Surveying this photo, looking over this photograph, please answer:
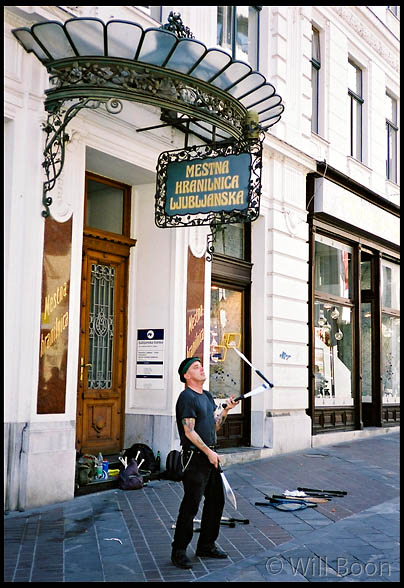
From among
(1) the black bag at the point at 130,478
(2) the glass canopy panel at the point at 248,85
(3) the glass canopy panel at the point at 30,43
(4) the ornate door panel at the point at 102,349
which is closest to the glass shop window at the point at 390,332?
(4) the ornate door panel at the point at 102,349

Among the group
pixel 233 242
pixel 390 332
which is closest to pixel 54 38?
pixel 233 242

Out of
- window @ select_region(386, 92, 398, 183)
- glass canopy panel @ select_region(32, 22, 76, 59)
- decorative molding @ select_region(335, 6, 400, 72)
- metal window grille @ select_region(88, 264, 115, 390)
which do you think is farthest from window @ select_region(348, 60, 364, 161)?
glass canopy panel @ select_region(32, 22, 76, 59)

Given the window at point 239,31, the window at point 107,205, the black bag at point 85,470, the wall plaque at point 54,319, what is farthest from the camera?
the window at point 239,31

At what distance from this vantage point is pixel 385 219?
1756 centimetres

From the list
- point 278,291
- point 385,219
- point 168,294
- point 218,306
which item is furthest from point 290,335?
point 385,219

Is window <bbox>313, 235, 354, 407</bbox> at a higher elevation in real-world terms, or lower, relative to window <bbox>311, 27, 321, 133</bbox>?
lower

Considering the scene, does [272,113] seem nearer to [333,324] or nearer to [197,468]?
[197,468]

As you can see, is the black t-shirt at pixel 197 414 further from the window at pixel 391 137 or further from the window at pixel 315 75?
the window at pixel 391 137

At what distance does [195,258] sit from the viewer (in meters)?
10.8

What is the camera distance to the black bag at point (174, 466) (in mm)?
9336

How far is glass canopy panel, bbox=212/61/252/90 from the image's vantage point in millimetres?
7848

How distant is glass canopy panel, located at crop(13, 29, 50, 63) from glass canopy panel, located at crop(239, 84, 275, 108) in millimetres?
2471

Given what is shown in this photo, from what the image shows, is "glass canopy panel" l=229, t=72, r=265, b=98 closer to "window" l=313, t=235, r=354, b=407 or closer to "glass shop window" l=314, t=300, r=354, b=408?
"window" l=313, t=235, r=354, b=407

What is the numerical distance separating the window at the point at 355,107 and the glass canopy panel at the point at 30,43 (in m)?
10.3
